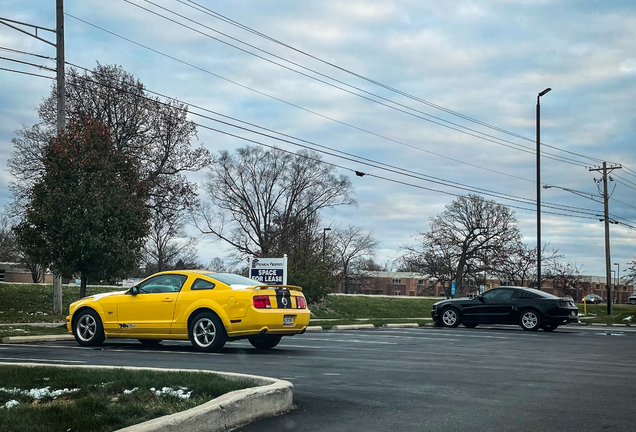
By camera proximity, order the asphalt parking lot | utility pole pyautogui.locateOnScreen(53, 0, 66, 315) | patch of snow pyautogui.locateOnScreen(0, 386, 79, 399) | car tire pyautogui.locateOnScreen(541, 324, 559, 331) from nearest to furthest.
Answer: the asphalt parking lot → patch of snow pyautogui.locateOnScreen(0, 386, 79, 399) → car tire pyautogui.locateOnScreen(541, 324, 559, 331) → utility pole pyautogui.locateOnScreen(53, 0, 66, 315)

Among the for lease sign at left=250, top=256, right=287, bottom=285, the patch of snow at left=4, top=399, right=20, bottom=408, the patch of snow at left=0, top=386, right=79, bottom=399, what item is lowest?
the patch of snow at left=4, top=399, right=20, bottom=408

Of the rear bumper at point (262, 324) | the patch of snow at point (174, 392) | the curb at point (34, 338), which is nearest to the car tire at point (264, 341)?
the rear bumper at point (262, 324)

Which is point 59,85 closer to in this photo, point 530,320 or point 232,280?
point 232,280

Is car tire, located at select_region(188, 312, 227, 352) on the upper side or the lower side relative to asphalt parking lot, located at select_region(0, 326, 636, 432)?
upper

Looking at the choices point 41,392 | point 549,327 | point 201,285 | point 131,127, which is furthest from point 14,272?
point 41,392

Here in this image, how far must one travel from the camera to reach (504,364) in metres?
10.9

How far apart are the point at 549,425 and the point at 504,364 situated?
524 cm

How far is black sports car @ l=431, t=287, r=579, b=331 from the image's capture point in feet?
72.9

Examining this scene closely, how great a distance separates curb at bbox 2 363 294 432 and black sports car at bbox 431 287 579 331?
17.3 metres

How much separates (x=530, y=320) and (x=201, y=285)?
45.9 feet

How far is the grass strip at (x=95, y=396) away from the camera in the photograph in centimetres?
511

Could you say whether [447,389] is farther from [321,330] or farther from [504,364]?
[321,330]

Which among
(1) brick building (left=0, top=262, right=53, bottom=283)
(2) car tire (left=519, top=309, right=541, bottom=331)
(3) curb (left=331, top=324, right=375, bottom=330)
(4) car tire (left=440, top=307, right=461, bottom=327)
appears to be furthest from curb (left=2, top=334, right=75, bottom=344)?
(1) brick building (left=0, top=262, right=53, bottom=283)

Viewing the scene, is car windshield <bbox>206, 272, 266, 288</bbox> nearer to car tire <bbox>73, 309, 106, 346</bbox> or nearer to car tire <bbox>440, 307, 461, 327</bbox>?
car tire <bbox>73, 309, 106, 346</bbox>
